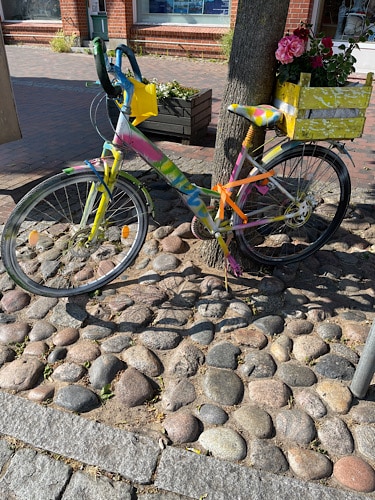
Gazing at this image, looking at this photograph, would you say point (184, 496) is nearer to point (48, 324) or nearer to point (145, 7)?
point (48, 324)

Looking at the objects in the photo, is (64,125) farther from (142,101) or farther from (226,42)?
(226,42)

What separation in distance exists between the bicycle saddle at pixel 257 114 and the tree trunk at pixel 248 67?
183 millimetres

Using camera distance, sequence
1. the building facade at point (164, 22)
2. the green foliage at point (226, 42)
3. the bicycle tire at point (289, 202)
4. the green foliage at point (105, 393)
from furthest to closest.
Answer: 1. the green foliage at point (226, 42)
2. the building facade at point (164, 22)
3. the bicycle tire at point (289, 202)
4. the green foliage at point (105, 393)

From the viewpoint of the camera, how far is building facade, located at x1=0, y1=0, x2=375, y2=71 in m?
10.5

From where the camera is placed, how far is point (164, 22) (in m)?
12.9

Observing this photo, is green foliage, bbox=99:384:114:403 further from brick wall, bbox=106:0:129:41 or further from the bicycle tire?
brick wall, bbox=106:0:129:41

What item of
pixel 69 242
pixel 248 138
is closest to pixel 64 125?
pixel 69 242

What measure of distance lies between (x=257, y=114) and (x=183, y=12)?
1146 cm

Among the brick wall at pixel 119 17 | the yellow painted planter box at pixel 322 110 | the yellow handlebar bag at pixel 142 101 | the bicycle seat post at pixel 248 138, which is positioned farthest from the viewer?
the brick wall at pixel 119 17

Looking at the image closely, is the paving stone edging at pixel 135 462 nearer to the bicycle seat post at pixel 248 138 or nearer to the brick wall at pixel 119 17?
the bicycle seat post at pixel 248 138

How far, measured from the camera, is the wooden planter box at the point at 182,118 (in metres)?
5.50

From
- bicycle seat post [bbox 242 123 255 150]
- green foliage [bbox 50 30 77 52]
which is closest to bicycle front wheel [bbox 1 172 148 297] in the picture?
bicycle seat post [bbox 242 123 255 150]

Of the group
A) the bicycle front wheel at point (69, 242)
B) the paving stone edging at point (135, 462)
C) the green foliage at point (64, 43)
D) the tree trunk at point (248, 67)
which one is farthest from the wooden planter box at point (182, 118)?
the green foliage at point (64, 43)

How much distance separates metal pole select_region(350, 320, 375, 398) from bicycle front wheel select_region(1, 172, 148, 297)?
1.51 m
